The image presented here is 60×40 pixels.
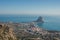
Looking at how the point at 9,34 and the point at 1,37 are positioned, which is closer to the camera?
the point at 1,37

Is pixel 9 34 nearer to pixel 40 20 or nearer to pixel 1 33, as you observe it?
pixel 1 33

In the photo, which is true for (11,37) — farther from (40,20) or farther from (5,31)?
(40,20)

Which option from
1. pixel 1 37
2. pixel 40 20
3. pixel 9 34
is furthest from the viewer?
pixel 40 20

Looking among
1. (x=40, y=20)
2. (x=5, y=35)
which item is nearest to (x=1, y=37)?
(x=5, y=35)

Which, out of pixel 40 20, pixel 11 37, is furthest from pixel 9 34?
pixel 40 20

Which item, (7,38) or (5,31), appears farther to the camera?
(5,31)

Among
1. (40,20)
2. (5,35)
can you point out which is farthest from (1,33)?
(40,20)

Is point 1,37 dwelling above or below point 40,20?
above

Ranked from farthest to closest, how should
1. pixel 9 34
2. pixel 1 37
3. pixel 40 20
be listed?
pixel 40 20 < pixel 9 34 < pixel 1 37

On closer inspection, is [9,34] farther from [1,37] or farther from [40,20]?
[40,20]

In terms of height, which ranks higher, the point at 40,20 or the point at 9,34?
the point at 9,34
